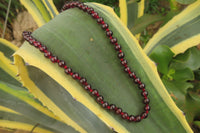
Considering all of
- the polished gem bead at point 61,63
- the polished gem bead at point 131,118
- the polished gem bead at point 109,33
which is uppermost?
the polished gem bead at point 61,63

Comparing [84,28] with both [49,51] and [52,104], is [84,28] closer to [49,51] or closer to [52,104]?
[49,51]

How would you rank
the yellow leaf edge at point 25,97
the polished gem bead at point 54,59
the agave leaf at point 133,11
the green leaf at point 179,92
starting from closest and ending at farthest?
the polished gem bead at point 54,59
the yellow leaf edge at point 25,97
the green leaf at point 179,92
the agave leaf at point 133,11

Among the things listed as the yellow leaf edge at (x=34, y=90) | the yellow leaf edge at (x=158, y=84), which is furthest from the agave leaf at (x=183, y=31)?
the yellow leaf edge at (x=34, y=90)

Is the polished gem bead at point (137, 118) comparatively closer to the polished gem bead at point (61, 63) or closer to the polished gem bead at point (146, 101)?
the polished gem bead at point (146, 101)

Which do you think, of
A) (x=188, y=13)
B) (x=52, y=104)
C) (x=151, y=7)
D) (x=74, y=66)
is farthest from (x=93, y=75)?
(x=151, y=7)

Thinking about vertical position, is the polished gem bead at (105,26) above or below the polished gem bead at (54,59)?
below

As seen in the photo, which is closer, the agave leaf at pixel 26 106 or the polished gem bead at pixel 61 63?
the polished gem bead at pixel 61 63

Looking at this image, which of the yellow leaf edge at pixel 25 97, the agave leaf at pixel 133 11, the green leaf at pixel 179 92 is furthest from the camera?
the agave leaf at pixel 133 11
